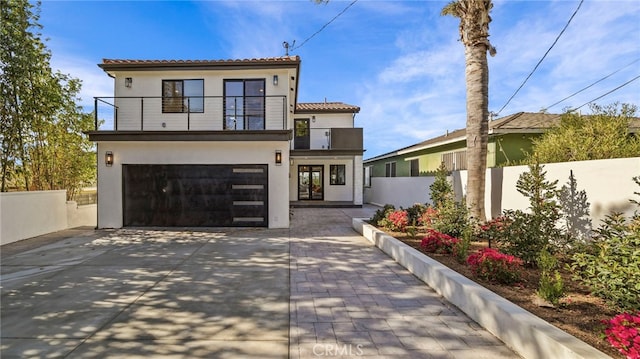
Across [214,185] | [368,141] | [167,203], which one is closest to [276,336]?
[214,185]

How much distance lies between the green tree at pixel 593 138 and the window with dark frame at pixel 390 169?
508 inches

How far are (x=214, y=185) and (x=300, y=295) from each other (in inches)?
268

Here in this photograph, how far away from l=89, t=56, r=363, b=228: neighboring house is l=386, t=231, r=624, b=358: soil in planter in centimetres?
712

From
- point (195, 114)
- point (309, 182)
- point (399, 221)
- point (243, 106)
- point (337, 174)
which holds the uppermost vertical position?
point (243, 106)

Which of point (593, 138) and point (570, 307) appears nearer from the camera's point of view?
point (570, 307)

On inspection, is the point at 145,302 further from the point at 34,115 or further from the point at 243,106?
the point at 34,115

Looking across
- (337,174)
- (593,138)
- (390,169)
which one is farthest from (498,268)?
(390,169)

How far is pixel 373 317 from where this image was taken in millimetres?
3604

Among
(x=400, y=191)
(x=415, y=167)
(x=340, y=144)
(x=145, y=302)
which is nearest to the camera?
(x=145, y=302)

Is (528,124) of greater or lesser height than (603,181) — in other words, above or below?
above

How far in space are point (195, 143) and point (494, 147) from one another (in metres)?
11.1

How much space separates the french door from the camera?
18188 millimetres

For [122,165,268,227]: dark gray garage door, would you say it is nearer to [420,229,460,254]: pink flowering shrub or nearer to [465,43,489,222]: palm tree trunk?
[420,229,460,254]: pink flowering shrub

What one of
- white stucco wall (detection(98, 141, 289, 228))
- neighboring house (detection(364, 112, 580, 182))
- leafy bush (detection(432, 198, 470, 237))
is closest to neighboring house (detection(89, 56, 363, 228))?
white stucco wall (detection(98, 141, 289, 228))
